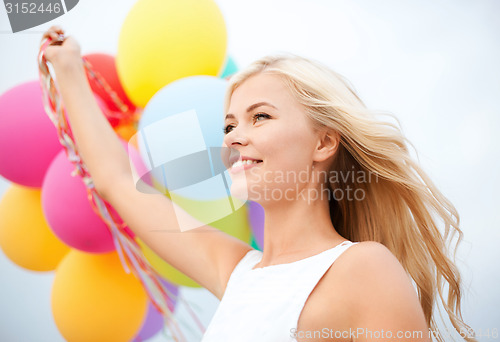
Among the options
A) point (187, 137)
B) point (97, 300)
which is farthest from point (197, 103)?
point (97, 300)

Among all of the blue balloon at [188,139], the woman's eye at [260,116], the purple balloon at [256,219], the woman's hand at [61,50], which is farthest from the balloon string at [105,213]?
the woman's eye at [260,116]

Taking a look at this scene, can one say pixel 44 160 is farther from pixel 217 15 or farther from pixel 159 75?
pixel 217 15

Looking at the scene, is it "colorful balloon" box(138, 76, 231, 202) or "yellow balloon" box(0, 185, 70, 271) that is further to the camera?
"yellow balloon" box(0, 185, 70, 271)

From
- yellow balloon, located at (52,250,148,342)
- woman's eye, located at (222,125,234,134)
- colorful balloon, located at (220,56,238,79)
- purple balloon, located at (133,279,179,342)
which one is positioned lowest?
purple balloon, located at (133,279,179,342)

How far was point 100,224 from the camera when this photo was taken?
1.23 meters

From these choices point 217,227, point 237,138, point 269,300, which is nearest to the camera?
point 269,300

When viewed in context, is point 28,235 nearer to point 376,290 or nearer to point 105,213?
point 105,213

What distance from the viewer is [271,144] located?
1.05m

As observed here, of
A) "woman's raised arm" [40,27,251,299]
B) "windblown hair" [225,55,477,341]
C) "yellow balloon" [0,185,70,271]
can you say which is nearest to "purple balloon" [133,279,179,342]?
"woman's raised arm" [40,27,251,299]

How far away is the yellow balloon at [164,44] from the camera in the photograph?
1307mm

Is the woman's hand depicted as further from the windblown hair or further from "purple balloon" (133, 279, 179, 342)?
"purple balloon" (133, 279, 179, 342)

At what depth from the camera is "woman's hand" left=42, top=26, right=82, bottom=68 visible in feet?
3.84

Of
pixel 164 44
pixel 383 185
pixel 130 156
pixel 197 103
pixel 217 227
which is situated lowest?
pixel 217 227

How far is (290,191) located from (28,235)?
84 centimetres
